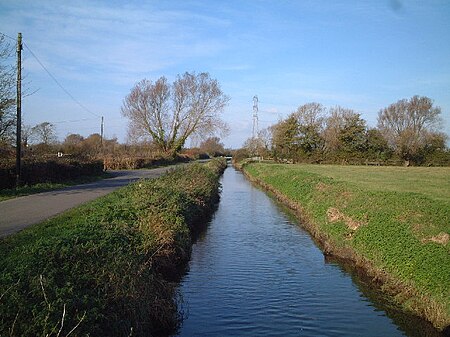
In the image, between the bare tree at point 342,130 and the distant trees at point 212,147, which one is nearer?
the bare tree at point 342,130

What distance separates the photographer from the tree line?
61281 millimetres

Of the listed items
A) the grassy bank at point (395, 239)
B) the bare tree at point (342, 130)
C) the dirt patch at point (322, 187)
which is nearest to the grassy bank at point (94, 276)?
the grassy bank at point (395, 239)

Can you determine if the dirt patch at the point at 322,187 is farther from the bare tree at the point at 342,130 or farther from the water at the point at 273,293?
the bare tree at the point at 342,130

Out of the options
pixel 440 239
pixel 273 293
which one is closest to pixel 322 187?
pixel 440 239

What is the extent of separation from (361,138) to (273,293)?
184ft

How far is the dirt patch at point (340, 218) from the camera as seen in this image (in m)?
15.1

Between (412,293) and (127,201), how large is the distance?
9622 mm

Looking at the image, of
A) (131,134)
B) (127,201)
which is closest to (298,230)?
(127,201)

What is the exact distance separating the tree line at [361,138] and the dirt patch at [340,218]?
46.5 m

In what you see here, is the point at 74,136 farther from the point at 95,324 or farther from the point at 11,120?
the point at 95,324

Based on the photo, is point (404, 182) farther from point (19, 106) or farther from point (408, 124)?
point (408, 124)

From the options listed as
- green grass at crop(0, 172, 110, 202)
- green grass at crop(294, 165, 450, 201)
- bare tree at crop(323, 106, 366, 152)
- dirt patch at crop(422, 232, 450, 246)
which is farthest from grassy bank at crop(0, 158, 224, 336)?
bare tree at crop(323, 106, 366, 152)

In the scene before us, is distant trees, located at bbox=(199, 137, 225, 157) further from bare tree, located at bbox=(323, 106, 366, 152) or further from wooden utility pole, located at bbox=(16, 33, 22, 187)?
wooden utility pole, located at bbox=(16, 33, 22, 187)

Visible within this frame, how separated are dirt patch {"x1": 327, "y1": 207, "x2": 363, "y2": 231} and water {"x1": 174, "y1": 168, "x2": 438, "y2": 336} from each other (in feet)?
4.17
